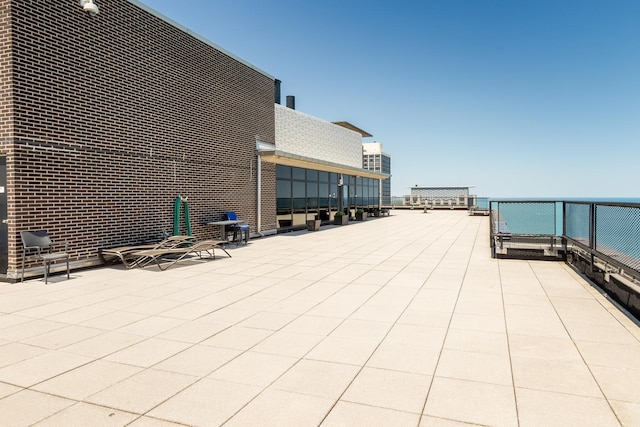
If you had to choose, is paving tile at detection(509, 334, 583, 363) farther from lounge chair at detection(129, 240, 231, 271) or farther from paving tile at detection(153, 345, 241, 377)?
lounge chair at detection(129, 240, 231, 271)

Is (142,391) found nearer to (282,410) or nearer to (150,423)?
(150,423)

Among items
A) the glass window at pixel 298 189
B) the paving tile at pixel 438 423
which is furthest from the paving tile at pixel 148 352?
the glass window at pixel 298 189

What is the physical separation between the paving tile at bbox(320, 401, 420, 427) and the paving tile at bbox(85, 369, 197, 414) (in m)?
1.32

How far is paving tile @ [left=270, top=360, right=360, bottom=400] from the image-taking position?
10.7 ft

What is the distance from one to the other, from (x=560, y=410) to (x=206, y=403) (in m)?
2.63

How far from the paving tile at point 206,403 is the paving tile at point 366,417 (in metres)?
0.70

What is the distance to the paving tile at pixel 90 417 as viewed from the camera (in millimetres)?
2793

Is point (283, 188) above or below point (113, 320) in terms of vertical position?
above

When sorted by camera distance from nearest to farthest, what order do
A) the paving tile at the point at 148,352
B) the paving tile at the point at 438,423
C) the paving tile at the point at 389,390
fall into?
the paving tile at the point at 438,423 < the paving tile at the point at 389,390 < the paving tile at the point at 148,352

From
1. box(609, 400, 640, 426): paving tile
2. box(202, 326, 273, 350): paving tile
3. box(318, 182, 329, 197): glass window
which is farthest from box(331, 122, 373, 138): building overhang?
box(609, 400, 640, 426): paving tile

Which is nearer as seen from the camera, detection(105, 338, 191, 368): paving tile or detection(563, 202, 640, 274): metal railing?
detection(105, 338, 191, 368): paving tile

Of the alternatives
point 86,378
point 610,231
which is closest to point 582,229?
point 610,231

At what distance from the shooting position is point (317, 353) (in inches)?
159

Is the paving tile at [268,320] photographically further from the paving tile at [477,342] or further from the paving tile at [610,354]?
the paving tile at [610,354]
